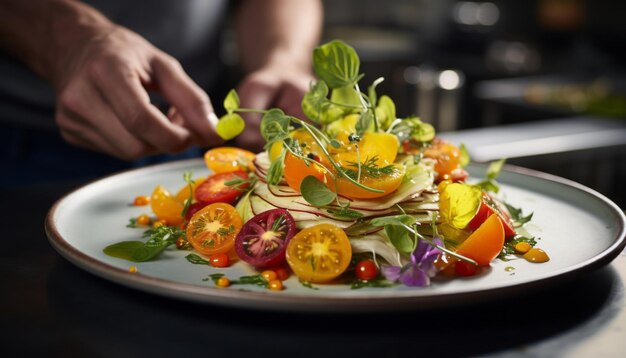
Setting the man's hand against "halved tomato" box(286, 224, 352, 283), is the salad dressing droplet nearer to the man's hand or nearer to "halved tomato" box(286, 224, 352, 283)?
"halved tomato" box(286, 224, 352, 283)

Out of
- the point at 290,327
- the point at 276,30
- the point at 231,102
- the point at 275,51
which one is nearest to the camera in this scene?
the point at 290,327

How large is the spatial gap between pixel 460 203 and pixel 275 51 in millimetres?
1254

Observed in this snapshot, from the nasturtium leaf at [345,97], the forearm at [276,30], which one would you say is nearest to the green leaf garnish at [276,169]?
the nasturtium leaf at [345,97]

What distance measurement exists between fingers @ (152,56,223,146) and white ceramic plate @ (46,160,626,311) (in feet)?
0.40

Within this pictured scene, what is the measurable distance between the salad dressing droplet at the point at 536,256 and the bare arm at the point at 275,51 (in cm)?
82

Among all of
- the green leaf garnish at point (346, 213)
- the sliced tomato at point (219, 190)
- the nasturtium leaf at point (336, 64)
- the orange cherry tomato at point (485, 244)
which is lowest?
the sliced tomato at point (219, 190)

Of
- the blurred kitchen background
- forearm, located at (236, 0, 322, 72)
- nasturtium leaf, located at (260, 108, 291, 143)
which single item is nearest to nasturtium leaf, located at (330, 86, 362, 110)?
nasturtium leaf, located at (260, 108, 291, 143)

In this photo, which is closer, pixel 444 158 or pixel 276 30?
pixel 444 158

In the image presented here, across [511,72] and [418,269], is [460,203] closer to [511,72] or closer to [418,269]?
[418,269]

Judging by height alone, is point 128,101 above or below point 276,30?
above

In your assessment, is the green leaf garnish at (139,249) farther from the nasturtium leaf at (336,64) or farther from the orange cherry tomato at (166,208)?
the nasturtium leaf at (336,64)

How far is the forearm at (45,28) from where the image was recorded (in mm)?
1721

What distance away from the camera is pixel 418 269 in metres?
0.97

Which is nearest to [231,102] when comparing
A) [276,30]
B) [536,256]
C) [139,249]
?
[139,249]
